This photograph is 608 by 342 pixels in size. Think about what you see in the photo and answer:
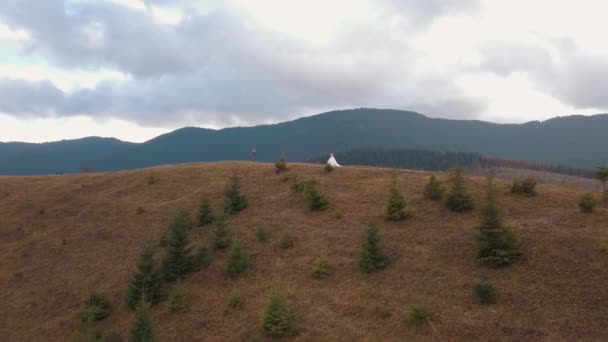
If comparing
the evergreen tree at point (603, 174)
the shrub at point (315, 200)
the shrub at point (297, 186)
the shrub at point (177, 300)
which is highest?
the evergreen tree at point (603, 174)

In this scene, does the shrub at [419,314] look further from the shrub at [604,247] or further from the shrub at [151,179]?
the shrub at [151,179]

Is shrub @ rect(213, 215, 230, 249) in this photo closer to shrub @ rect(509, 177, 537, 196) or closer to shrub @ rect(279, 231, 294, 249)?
shrub @ rect(279, 231, 294, 249)

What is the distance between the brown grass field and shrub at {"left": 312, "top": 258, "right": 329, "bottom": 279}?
0.38 metres

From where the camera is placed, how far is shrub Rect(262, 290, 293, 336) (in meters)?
16.8

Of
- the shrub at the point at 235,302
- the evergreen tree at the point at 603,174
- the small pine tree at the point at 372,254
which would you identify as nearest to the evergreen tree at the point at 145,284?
the shrub at the point at 235,302

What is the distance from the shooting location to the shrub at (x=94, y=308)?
70.8 feet

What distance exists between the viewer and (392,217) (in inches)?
979

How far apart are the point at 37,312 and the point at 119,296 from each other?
5.02 meters

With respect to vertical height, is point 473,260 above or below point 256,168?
below

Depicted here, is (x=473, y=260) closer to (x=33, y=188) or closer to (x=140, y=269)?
(x=140, y=269)

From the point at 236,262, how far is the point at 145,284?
4435 millimetres

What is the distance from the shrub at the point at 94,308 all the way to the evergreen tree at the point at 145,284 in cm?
163

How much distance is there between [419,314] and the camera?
16.0 m

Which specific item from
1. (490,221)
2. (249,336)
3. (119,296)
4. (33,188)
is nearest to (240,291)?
(249,336)
